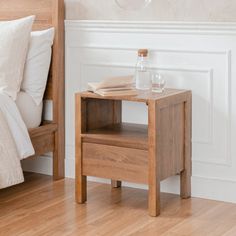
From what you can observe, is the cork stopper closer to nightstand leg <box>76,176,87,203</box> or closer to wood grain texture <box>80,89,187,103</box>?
wood grain texture <box>80,89,187,103</box>

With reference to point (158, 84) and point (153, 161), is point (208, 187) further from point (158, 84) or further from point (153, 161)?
point (158, 84)

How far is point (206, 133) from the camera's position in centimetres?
341

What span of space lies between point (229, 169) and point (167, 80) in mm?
564

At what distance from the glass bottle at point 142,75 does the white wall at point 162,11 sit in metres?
0.21

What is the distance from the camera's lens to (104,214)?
3.18 metres

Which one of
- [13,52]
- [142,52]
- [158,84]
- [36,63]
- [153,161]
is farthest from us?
[36,63]

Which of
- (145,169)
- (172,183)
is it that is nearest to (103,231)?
(145,169)

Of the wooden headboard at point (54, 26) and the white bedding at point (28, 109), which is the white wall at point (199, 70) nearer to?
the wooden headboard at point (54, 26)

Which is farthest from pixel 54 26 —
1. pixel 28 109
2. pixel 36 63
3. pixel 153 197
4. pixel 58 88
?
pixel 153 197

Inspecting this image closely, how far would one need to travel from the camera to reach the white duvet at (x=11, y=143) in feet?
10.8

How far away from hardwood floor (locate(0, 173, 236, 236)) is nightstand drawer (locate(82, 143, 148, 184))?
168 millimetres

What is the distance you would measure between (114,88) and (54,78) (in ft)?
2.10

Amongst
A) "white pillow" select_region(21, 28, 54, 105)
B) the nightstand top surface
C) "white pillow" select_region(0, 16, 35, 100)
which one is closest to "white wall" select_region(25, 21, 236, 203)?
the nightstand top surface

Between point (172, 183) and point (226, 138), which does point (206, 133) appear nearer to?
point (226, 138)
